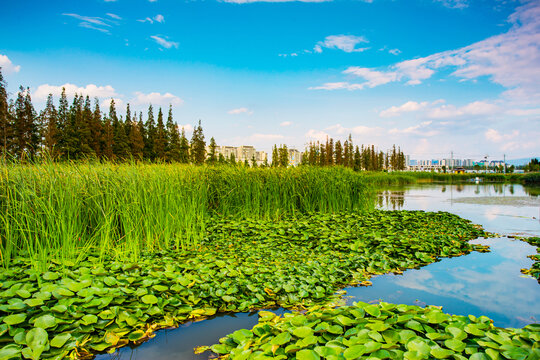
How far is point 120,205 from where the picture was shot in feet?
13.1

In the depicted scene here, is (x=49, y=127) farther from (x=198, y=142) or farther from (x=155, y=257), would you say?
(x=155, y=257)

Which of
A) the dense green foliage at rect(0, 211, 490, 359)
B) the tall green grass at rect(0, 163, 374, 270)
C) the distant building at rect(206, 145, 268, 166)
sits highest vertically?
the distant building at rect(206, 145, 268, 166)

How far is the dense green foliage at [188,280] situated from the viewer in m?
2.27

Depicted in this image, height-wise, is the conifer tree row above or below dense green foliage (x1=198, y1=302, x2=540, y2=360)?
above

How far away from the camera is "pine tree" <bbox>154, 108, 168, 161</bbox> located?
30.1 metres

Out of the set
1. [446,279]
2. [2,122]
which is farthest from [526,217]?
[2,122]

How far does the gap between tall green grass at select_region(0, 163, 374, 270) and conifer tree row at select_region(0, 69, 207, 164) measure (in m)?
9.14

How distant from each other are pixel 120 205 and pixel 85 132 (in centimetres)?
2289

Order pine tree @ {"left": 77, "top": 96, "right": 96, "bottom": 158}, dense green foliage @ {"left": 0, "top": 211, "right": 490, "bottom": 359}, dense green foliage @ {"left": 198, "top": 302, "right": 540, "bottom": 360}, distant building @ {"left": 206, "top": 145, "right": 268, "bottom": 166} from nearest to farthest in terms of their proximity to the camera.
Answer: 1. dense green foliage @ {"left": 198, "top": 302, "right": 540, "bottom": 360}
2. dense green foliage @ {"left": 0, "top": 211, "right": 490, "bottom": 359}
3. distant building @ {"left": 206, "top": 145, "right": 268, "bottom": 166}
4. pine tree @ {"left": 77, "top": 96, "right": 96, "bottom": 158}

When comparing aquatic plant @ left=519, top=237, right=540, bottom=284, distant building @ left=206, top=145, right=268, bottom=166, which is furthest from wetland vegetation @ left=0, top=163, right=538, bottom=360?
distant building @ left=206, top=145, right=268, bottom=166

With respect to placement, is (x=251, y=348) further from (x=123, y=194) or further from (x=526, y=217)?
(x=526, y=217)

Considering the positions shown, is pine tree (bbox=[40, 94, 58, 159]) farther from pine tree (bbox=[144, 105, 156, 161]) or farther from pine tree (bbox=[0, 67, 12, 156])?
pine tree (bbox=[144, 105, 156, 161])

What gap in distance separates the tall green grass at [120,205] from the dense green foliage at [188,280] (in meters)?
0.24

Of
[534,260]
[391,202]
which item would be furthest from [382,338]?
[391,202]
